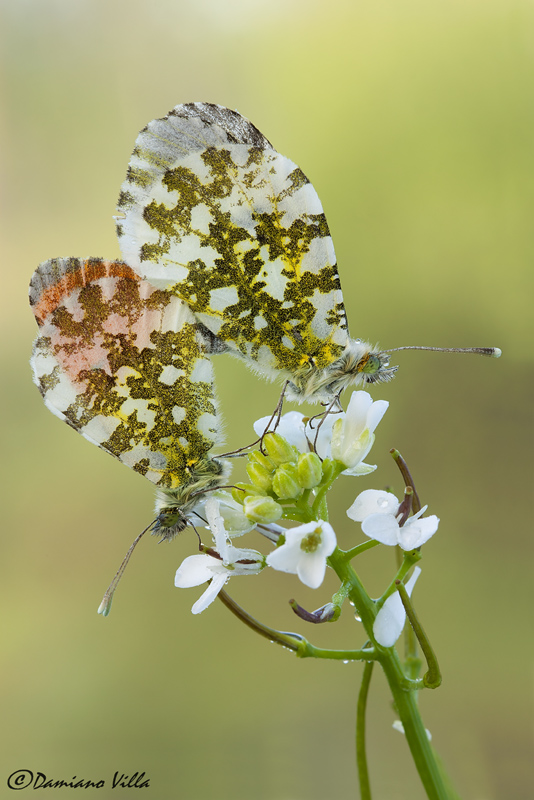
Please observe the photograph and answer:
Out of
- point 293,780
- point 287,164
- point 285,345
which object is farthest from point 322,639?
point 287,164

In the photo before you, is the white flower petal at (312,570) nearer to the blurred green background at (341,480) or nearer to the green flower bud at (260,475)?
the green flower bud at (260,475)

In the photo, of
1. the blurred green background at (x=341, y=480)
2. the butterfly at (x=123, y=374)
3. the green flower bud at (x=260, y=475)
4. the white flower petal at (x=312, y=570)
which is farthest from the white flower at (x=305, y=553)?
the blurred green background at (x=341, y=480)

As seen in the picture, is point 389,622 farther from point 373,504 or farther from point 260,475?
point 260,475

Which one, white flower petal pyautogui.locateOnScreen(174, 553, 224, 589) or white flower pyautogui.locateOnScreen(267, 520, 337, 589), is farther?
white flower petal pyautogui.locateOnScreen(174, 553, 224, 589)

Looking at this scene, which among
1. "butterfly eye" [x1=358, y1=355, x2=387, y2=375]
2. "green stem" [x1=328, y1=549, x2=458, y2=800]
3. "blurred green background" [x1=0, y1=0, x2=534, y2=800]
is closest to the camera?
"green stem" [x1=328, y1=549, x2=458, y2=800]

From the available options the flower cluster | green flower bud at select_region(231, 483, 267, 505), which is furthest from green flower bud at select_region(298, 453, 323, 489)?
green flower bud at select_region(231, 483, 267, 505)

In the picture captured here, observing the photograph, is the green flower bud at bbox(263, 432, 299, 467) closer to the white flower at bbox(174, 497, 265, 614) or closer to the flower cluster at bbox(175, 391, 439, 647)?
the flower cluster at bbox(175, 391, 439, 647)

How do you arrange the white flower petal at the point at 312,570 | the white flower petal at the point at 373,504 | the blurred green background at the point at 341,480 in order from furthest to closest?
the blurred green background at the point at 341,480 < the white flower petal at the point at 373,504 < the white flower petal at the point at 312,570
